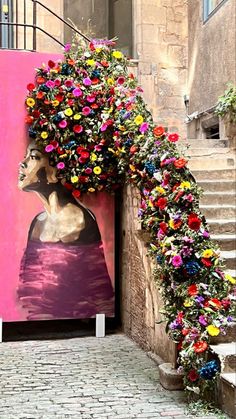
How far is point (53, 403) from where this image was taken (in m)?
4.22

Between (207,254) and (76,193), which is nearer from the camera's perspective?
(207,254)

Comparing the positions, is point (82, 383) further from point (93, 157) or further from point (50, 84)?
point (50, 84)

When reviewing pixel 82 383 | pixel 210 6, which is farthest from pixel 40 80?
pixel 210 6

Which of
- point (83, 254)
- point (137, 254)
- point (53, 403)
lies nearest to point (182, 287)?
point (53, 403)

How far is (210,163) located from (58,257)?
2.27 m

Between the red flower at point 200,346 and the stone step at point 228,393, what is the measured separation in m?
0.21

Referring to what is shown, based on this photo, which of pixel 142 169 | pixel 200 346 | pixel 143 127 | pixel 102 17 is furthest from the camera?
pixel 102 17

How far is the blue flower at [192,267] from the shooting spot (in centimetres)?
441

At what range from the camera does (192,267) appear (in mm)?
4410

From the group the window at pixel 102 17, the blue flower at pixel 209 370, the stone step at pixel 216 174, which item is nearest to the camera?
the blue flower at pixel 209 370

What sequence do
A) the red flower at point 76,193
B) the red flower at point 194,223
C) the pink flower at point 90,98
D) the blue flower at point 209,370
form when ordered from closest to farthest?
the blue flower at point 209,370 < the red flower at point 194,223 < the pink flower at point 90,98 < the red flower at point 76,193

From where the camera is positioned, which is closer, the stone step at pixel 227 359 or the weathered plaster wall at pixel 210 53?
the stone step at pixel 227 359

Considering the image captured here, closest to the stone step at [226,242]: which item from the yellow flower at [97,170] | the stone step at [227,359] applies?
the stone step at [227,359]

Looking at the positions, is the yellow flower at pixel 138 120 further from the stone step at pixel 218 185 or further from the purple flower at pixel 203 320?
the purple flower at pixel 203 320
